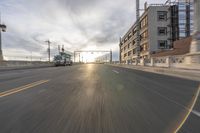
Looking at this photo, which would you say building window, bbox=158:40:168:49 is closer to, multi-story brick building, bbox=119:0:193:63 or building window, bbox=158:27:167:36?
multi-story brick building, bbox=119:0:193:63

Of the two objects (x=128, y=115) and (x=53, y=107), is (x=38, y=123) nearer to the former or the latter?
(x=53, y=107)

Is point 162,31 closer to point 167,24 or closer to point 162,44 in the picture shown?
point 167,24

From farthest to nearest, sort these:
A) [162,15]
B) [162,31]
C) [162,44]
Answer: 1. [162,15]
2. [162,31]
3. [162,44]

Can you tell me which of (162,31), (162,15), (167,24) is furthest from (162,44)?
(162,15)

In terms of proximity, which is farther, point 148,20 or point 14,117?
point 148,20

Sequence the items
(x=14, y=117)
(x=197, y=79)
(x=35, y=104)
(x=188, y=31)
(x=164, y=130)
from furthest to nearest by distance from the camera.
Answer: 1. (x=188, y=31)
2. (x=197, y=79)
3. (x=35, y=104)
4. (x=14, y=117)
5. (x=164, y=130)

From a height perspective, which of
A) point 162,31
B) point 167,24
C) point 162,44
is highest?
point 167,24

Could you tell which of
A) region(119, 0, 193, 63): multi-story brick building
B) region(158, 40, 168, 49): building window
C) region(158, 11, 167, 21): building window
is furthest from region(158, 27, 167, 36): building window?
region(158, 11, 167, 21): building window

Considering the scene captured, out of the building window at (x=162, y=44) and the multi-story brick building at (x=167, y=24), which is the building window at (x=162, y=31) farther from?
the building window at (x=162, y=44)

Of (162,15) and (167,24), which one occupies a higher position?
(162,15)

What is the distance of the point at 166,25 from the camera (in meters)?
56.2

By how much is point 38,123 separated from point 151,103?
11.2ft

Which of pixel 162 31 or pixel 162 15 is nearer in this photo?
pixel 162 31

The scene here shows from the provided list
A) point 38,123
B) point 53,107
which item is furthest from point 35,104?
point 38,123
